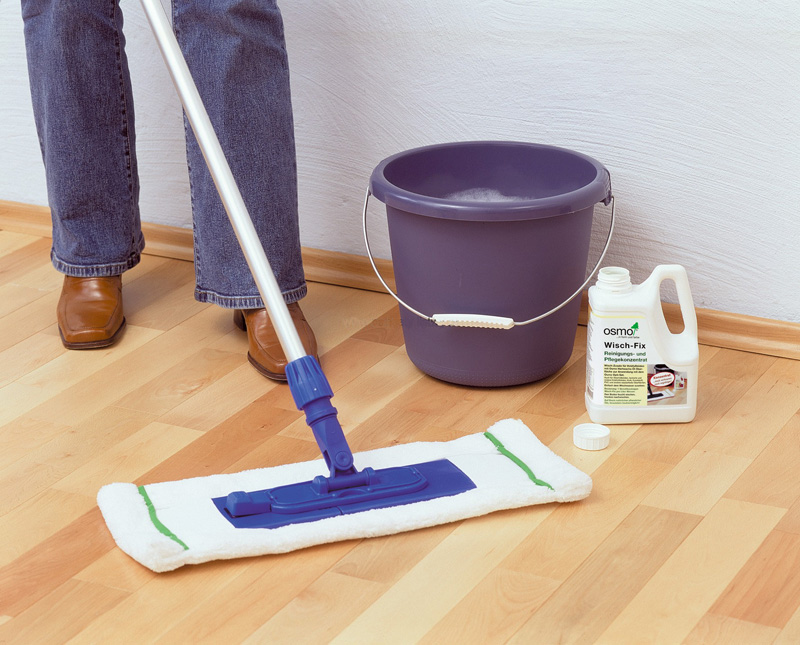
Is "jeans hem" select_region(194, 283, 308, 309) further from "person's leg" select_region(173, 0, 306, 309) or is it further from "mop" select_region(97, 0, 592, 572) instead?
"mop" select_region(97, 0, 592, 572)

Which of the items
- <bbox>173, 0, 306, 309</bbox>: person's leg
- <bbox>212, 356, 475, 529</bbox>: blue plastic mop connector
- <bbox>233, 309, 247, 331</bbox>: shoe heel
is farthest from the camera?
<bbox>233, 309, 247, 331</bbox>: shoe heel

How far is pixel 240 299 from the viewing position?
1400mm

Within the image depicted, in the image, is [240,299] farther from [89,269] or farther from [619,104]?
[619,104]

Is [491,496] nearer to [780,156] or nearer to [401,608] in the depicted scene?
[401,608]

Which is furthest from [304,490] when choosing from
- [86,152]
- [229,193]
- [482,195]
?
[86,152]

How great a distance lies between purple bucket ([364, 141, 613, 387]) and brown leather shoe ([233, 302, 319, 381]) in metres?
0.14

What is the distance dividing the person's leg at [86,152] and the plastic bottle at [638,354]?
2.32 feet

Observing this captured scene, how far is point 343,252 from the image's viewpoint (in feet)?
5.49

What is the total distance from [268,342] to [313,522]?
0.42 m

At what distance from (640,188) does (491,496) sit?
0.59 meters

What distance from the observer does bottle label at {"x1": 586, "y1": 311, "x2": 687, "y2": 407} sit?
3.91 feet

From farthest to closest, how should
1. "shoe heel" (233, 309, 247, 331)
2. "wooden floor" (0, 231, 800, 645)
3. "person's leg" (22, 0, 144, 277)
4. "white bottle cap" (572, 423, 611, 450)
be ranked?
"shoe heel" (233, 309, 247, 331) < "person's leg" (22, 0, 144, 277) < "white bottle cap" (572, 423, 611, 450) < "wooden floor" (0, 231, 800, 645)

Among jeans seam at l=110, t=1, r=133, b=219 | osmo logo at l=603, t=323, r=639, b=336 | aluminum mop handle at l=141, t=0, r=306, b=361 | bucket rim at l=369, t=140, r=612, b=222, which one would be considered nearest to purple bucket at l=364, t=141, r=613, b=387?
bucket rim at l=369, t=140, r=612, b=222

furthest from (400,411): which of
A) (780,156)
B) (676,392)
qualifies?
(780,156)
